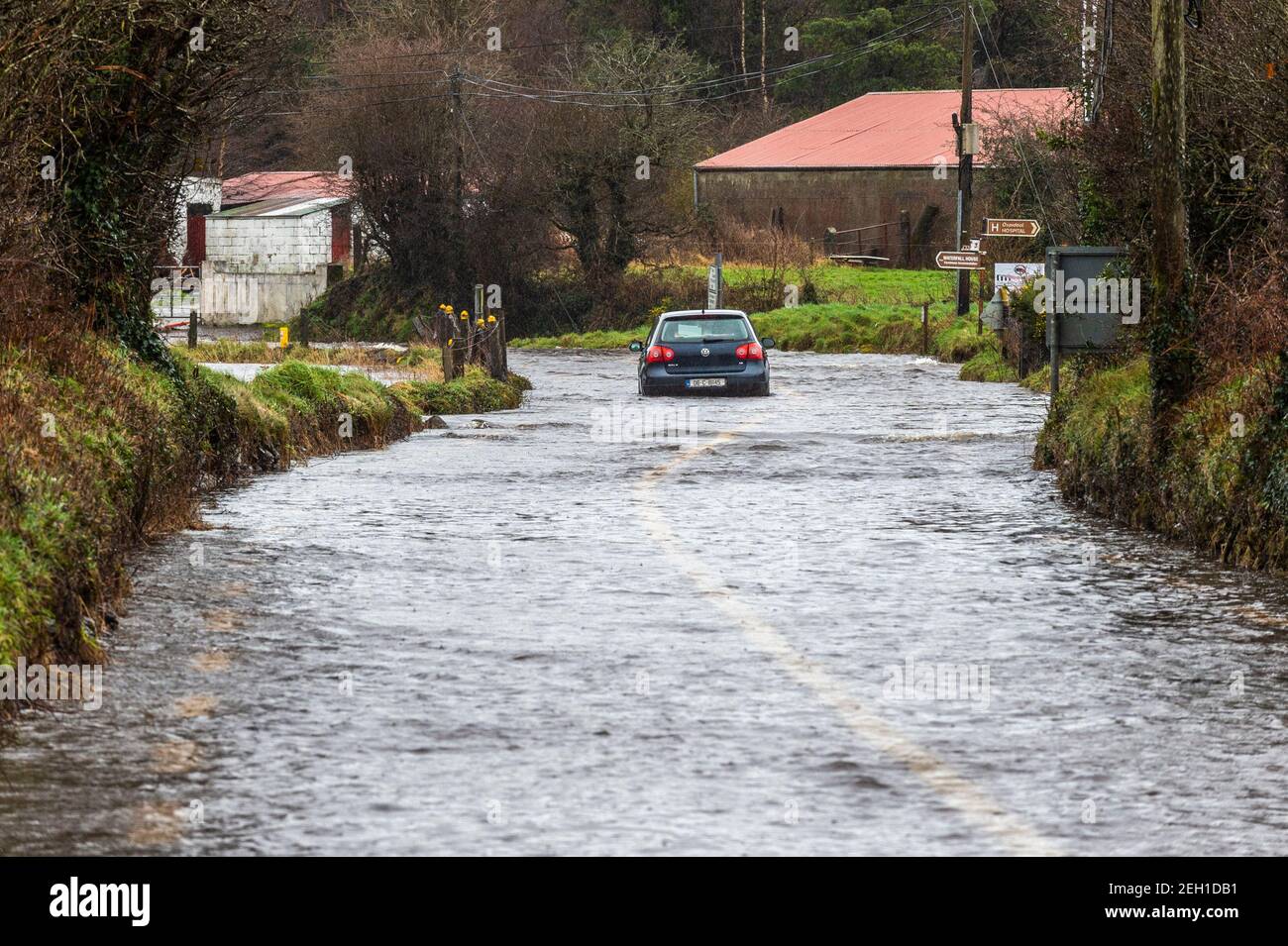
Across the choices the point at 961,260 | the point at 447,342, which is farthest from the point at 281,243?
the point at 447,342

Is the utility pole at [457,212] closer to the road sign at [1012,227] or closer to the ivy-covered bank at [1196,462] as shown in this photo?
the road sign at [1012,227]

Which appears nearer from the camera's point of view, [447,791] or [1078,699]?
[447,791]

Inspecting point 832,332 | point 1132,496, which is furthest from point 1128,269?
point 832,332

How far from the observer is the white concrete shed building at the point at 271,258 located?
69.7 metres

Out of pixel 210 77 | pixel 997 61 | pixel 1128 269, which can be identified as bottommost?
pixel 1128 269

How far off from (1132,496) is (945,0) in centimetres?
7077

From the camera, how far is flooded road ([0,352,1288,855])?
711cm

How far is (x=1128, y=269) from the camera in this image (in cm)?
1931

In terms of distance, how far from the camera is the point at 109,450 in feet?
43.9

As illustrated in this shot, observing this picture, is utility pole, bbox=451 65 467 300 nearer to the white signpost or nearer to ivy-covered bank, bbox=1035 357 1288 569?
the white signpost

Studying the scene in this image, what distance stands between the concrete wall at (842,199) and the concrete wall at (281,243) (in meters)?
13.4

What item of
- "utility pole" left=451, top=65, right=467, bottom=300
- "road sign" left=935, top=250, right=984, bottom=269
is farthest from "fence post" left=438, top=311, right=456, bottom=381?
"utility pole" left=451, top=65, right=467, bottom=300
